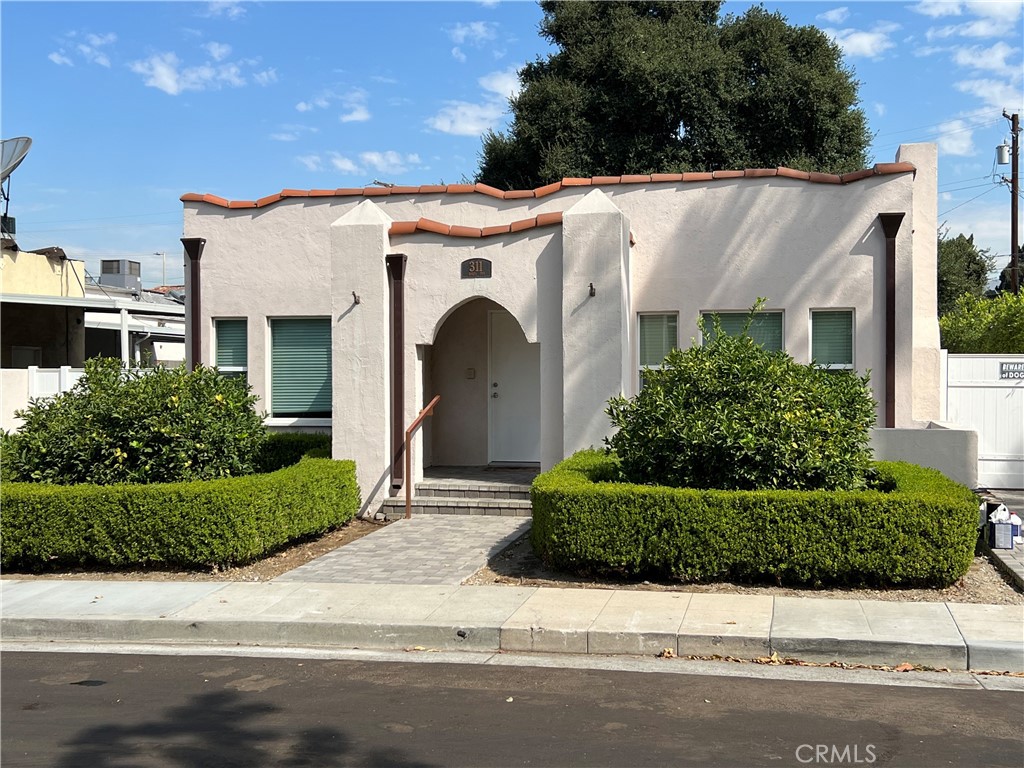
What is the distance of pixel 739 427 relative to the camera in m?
8.73

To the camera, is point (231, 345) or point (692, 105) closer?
point (231, 345)

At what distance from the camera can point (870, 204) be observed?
12695 millimetres

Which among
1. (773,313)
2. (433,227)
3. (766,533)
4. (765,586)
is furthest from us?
(773,313)

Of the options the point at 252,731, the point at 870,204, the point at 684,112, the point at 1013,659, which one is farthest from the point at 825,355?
the point at 684,112

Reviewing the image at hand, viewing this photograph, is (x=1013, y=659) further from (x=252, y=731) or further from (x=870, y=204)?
(x=870, y=204)

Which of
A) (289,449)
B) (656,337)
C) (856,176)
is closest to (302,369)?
(289,449)

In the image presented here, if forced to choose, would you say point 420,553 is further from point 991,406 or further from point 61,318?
point 61,318

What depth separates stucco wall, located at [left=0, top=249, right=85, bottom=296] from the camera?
25.2 m

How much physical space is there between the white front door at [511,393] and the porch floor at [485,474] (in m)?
0.36

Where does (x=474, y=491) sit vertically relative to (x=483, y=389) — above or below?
below

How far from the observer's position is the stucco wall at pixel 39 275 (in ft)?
82.8

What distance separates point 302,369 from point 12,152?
1457 cm

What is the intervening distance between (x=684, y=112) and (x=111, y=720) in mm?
22292

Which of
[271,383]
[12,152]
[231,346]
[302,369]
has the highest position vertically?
[12,152]
